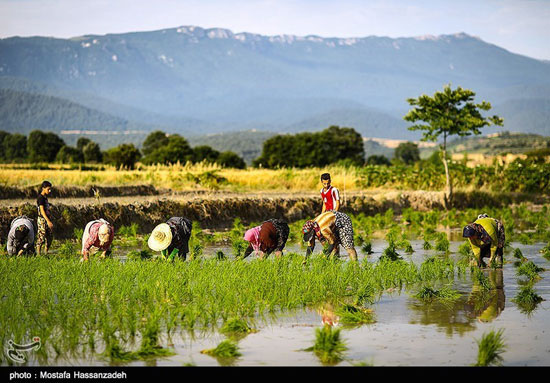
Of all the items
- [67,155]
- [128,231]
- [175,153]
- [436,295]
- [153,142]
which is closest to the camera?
[436,295]

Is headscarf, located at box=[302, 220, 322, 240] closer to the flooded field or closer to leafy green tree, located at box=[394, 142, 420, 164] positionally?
the flooded field

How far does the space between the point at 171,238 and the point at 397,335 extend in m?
4.39

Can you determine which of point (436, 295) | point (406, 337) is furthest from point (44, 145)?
point (406, 337)

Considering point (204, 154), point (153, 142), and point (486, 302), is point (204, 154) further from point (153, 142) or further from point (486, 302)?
point (486, 302)

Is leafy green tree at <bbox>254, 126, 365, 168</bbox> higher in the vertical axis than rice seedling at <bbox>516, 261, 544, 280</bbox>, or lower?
higher

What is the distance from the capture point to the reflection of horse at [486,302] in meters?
9.70

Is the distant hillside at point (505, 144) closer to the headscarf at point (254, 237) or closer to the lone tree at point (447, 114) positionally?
the lone tree at point (447, 114)

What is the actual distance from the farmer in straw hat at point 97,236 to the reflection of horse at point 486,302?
5266mm

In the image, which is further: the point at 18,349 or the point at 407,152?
the point at 407,152

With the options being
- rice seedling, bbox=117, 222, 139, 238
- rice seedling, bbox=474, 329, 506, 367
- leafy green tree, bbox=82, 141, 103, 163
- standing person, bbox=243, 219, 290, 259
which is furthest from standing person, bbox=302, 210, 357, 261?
leafy green tree, bbox=82, 141, 103, 163

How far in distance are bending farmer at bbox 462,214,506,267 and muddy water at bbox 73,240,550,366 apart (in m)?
1.90

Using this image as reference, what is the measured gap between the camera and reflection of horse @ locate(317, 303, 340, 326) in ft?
30.3

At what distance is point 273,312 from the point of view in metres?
9.76

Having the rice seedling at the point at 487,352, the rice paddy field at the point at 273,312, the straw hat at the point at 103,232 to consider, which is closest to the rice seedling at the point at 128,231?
the rice paddy field at the point at 273,312
